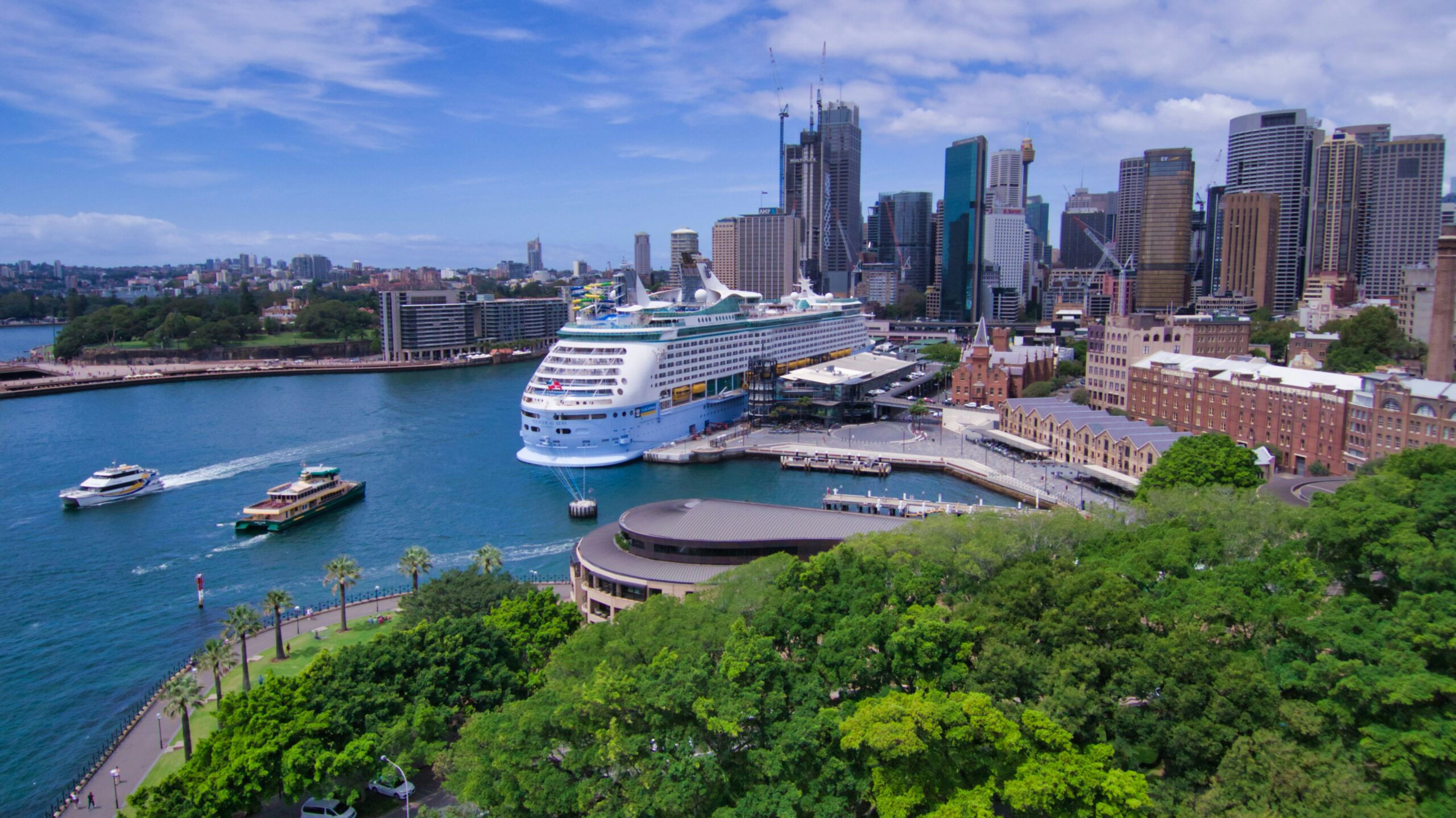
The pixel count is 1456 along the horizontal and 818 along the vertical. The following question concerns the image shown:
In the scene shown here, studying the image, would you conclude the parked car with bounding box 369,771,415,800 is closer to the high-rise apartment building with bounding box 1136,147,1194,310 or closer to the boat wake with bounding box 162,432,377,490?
the boat wake with bounding box 162,432,377,490

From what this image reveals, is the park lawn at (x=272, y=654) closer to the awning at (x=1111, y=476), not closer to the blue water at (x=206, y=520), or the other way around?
the blue water at (x=206, y=520)

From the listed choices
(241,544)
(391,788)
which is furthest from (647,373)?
(391,788)

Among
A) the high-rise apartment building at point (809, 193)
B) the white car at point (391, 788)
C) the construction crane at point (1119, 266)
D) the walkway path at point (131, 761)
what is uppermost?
the high-rise apartment building at point (809, 193)

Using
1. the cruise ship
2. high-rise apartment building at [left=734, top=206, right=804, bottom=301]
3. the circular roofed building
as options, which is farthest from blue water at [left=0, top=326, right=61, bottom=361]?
the circular roofed building

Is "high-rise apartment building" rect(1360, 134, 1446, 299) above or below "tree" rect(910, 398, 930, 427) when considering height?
above

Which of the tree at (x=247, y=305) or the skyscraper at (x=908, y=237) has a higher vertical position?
the skyscraper at (x=908, y=237)

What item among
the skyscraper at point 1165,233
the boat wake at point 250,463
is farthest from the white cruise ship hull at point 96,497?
the skyscraper at point 1165,233

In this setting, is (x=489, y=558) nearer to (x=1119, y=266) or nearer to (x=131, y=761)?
(x=131, y=761)
